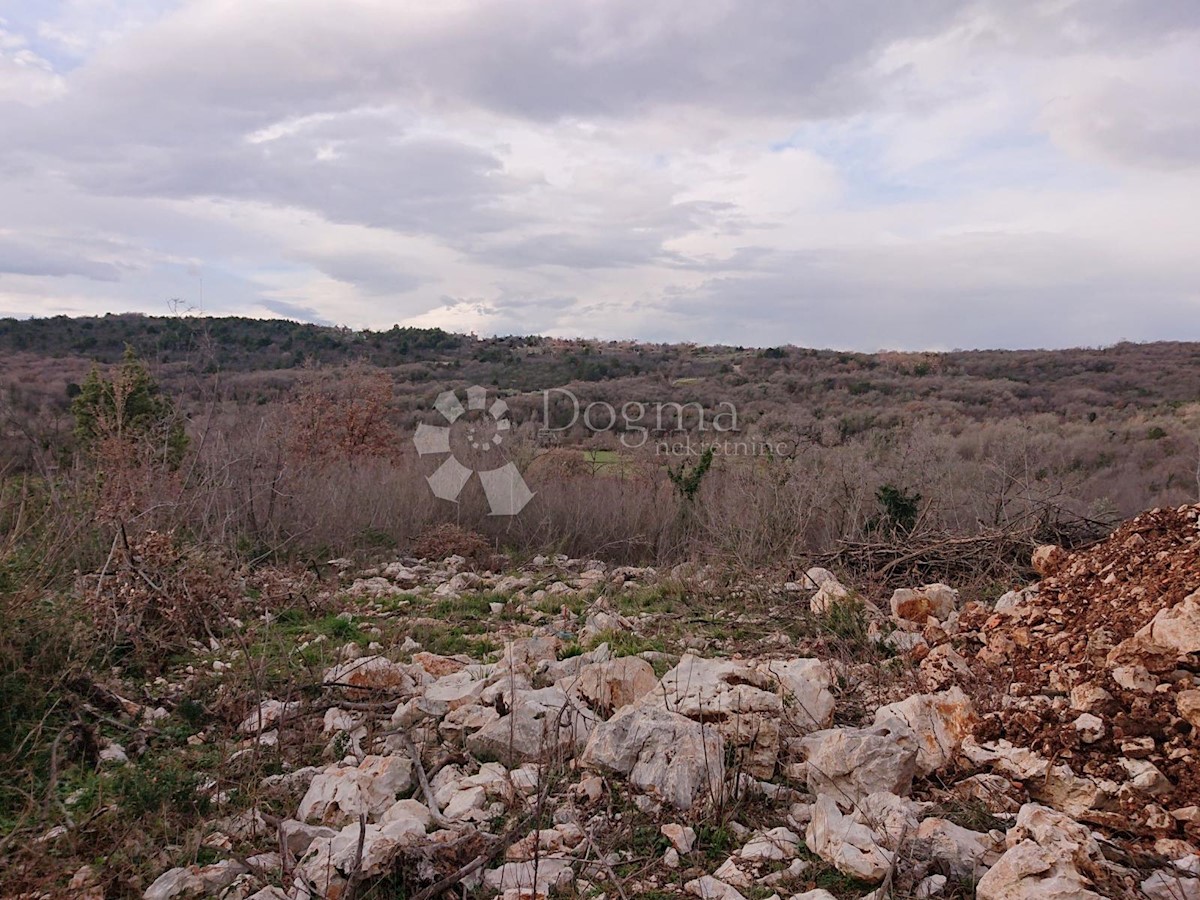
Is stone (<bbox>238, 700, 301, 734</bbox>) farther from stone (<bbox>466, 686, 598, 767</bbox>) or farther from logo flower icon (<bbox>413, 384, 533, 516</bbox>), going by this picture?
logo flower icon (<bbox>413, 384, 533, 516</bbox>)

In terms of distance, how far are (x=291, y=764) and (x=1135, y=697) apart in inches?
143

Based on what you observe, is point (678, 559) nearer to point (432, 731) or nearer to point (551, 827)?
point (432, 731)

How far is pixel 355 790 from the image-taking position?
3.34 metres

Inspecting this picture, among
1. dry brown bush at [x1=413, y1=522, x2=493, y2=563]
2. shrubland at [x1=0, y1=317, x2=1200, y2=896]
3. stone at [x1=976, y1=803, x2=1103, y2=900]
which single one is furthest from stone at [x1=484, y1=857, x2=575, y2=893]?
dry brown bush at [x1=413, y1=522, x2=493, y2=563]

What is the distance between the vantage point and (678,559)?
A: 999cm

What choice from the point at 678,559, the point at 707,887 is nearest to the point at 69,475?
the point at 678,559

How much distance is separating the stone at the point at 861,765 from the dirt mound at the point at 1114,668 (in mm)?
518

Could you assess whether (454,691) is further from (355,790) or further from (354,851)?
(354,851)

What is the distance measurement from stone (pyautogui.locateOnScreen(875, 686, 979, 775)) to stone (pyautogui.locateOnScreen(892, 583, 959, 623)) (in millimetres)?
1681

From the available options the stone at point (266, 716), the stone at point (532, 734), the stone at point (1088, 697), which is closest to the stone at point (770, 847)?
the stone at point (532, 734)

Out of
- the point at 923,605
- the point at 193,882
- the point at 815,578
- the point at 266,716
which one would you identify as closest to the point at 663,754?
the point at 193,882

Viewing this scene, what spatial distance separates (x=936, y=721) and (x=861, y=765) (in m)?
0.64

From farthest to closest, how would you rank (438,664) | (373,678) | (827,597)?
(827,597), (438,664), (373,678)

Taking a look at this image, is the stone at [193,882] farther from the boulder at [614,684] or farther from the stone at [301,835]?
the boulder at [614,684]
